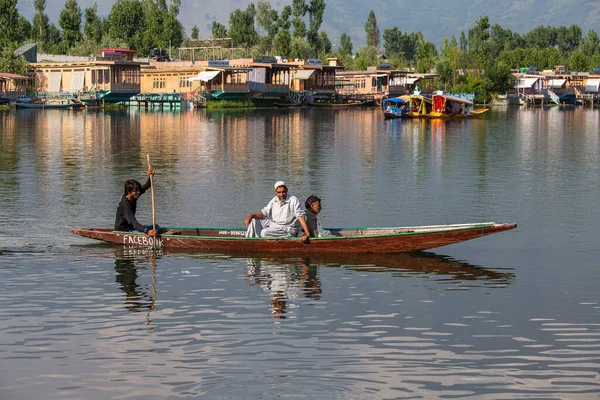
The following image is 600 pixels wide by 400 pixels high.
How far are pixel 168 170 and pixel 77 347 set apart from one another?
25.7 meters

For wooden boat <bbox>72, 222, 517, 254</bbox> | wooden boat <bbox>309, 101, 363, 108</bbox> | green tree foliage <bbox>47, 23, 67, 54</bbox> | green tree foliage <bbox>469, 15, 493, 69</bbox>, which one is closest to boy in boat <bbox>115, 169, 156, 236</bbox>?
wooden boat <bbox>72, 222, 517, 254</bbox>

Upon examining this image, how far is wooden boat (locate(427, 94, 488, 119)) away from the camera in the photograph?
290 feet

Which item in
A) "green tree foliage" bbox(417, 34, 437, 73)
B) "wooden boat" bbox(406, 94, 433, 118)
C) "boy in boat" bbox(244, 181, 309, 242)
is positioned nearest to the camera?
"boy in boat" bbox(244, 181, 309, 242)

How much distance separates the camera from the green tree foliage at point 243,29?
164 metres

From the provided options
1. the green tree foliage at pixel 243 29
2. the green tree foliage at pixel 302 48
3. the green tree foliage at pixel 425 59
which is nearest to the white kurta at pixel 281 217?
the green tree foliage at pixel 302 48

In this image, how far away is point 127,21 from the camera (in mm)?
135625

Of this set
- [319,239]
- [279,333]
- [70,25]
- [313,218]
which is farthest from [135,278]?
[70,25]

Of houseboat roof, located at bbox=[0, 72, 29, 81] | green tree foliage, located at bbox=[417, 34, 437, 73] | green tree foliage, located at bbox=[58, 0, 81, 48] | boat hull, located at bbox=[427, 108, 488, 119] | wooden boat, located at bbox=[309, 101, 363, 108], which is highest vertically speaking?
green tree foliage, located at bbox=[58, 0, 81, 48]

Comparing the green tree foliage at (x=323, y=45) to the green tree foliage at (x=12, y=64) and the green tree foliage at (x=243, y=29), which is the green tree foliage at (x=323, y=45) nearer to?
the green tree foliage at (x=243, y=29)

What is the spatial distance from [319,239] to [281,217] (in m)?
0.94

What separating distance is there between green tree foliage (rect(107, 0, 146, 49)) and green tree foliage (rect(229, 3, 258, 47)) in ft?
95.9

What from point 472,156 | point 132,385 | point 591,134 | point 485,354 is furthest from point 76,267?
point 591,134

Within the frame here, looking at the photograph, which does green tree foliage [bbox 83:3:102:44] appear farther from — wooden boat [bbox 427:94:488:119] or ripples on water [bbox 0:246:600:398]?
ripples on water [bbox 0:246:600:398]

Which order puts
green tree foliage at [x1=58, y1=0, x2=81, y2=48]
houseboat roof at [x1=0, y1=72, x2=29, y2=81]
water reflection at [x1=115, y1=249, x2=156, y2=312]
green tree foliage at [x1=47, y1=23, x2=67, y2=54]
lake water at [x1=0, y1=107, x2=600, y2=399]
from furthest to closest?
green tree foliage at [x1=47, y1=23, x2=67, y2=54], green tree foliage at [x1=58, y1=0, x2=81, y2=48], houseboat roof at [x1=0, y1=72, x2=29, y2=81], water reflection at [x1=115, y1=249, x2=156, y2=312], lake water at [x1=0, y1=107, x2=600, y2=399]
